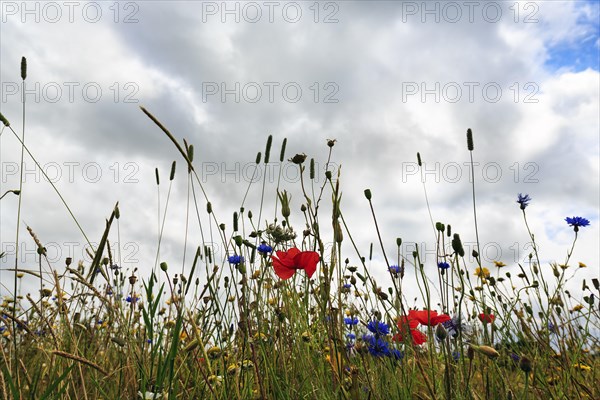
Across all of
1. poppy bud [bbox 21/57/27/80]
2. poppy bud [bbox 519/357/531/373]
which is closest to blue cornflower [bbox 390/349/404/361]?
poppy bud [bbox 519/357/531/373]

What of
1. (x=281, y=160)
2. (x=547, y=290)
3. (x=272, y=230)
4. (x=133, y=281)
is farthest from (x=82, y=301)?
(x=547, y=290)

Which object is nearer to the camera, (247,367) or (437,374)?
(247,367)

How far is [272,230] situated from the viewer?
86.8 inches

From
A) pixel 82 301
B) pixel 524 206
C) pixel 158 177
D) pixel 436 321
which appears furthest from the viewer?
pixel 524 206

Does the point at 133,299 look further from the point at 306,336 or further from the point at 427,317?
the point at 427,317

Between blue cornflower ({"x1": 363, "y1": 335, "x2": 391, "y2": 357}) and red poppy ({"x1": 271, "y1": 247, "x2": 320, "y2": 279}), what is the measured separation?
1.21ft

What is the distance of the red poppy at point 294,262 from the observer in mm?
1703

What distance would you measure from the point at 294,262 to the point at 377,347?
0.45m

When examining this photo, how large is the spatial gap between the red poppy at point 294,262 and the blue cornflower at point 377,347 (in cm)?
37

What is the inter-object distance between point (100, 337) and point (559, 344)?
262 cm

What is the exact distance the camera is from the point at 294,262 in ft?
5.76

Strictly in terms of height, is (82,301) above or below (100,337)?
above

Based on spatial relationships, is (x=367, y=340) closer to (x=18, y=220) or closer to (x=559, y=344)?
(x=559, y=344)

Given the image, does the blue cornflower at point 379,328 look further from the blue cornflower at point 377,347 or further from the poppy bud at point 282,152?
the poppy bud at point 282,152
